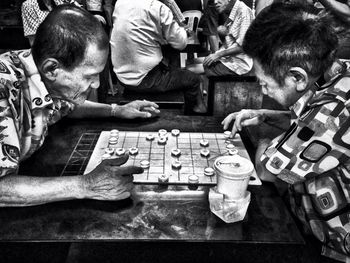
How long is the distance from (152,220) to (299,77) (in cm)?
94

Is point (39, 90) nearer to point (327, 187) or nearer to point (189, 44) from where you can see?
point (327, 187)

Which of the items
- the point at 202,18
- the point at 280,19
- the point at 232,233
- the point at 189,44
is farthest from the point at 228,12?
the point at 232,233

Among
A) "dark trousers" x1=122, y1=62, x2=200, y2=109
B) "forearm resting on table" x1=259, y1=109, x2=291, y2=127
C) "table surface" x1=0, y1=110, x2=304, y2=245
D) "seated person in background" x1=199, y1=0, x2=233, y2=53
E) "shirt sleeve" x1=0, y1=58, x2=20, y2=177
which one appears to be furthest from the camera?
"seated person in background" x1=199, y1=0, x2=233, y2=53

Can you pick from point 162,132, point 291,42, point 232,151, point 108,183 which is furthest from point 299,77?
point 108,183

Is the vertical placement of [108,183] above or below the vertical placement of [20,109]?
below

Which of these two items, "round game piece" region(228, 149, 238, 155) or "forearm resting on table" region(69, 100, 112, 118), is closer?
"round game piece" region(228, 149, 238, 155)

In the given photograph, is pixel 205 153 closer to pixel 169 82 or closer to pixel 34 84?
pixel 34 84

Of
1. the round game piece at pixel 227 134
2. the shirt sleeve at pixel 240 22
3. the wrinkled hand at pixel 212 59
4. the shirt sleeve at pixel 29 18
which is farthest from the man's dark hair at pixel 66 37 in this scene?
the shirt sleeve at pixel 29 18

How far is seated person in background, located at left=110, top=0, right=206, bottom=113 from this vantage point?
3596mm

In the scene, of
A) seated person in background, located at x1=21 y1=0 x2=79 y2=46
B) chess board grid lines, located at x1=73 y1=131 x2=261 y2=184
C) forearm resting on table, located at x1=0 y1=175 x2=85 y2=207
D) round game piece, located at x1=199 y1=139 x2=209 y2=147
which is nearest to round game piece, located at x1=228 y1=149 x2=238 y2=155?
chess board grid lines, located at x1=73 y1=131 x2=261 y2=184

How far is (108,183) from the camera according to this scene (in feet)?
5.03

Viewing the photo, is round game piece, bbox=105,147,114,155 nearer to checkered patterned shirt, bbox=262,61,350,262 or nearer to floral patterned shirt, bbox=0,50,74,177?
floral patterned shirt, bbox=0,50,74,177

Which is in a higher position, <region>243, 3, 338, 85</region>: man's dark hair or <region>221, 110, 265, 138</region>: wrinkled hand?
<region>243, 3, 338, 85</region>: man's dark hair

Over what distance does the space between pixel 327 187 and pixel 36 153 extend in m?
1.52
